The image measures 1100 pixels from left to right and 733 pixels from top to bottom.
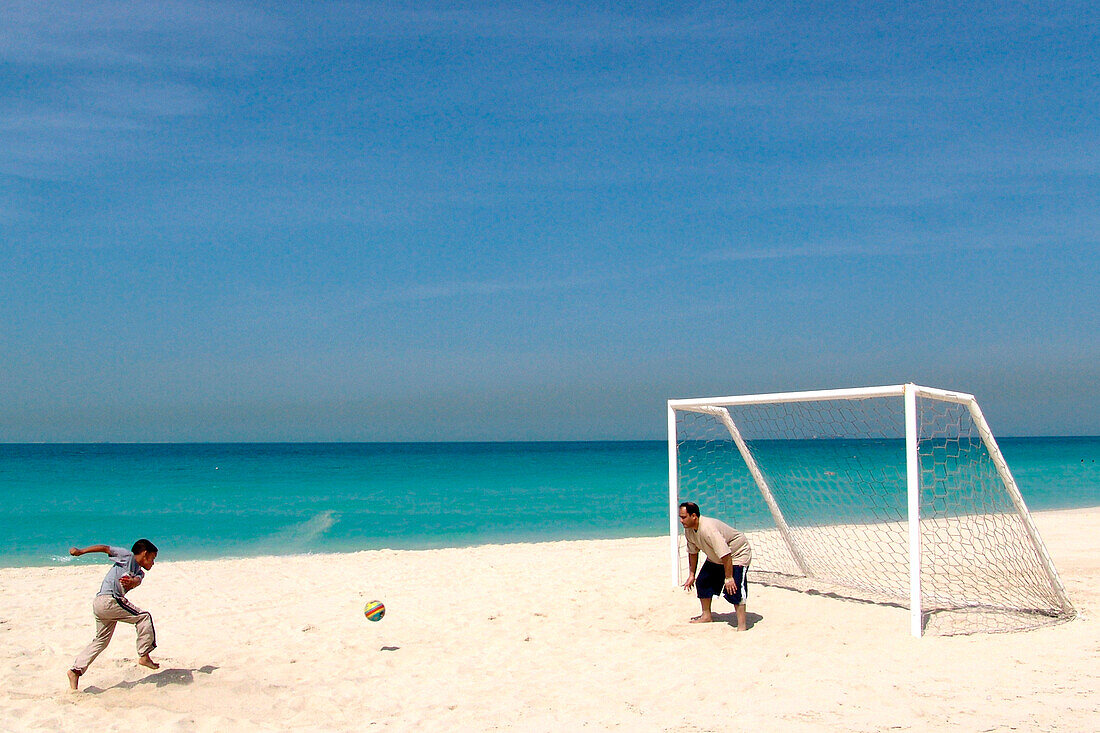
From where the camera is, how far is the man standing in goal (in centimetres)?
784

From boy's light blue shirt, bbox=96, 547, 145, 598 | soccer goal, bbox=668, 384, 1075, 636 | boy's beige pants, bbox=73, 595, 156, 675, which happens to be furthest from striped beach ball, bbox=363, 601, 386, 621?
soccer goal, bbox=668, 384, 1075, 636

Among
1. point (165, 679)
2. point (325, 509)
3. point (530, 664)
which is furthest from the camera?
point (325, 509)

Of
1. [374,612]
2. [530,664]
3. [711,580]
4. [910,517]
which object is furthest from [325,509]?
[910,517]

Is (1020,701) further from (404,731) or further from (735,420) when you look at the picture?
(735,420)

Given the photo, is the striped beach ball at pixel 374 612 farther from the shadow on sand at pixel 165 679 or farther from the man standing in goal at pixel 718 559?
the man standing in goal at pixel 718 559

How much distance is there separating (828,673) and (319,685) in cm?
406

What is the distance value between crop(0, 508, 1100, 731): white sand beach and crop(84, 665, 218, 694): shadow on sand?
0.02 m

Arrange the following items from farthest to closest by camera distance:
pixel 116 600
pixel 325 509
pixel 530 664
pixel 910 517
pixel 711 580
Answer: pixel 325 509, pixel 711 580, pixel 910 517, pixel 530 664, pixel 116 600

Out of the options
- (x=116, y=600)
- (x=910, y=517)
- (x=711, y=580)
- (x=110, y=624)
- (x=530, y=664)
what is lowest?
(x=530, y=664)

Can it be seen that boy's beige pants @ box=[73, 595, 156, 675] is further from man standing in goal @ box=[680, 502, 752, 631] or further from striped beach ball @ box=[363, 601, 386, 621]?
man standing in goal @ box=[680, 502, 752, 631]

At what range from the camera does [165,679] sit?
21.6ft

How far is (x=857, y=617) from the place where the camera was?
8469 millimetres

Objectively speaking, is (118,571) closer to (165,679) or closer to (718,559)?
(165,679)

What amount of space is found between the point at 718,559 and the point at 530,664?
204 cm
